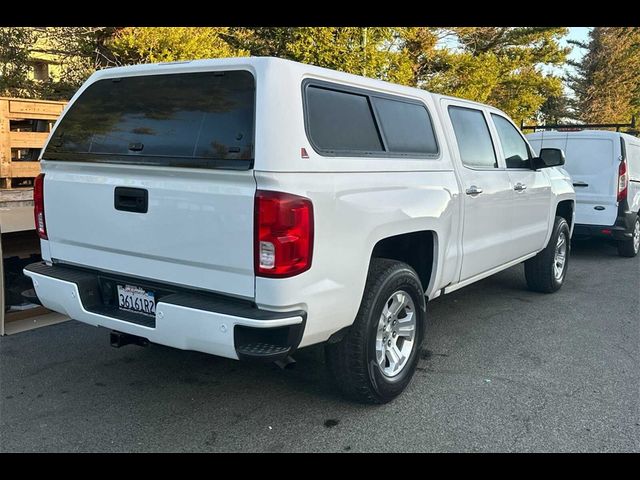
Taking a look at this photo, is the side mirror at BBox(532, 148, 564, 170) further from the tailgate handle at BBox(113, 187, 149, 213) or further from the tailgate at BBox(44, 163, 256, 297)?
the tailgate handle at BBox(113, 187, 149, 213)

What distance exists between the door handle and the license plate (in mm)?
2490

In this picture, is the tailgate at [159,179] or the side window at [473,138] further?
the side window at [473,138]

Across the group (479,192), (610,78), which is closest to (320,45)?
(479,192)

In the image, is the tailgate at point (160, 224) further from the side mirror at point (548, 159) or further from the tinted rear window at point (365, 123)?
the side mirror at point (548, 159)

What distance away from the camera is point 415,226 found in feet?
12.1

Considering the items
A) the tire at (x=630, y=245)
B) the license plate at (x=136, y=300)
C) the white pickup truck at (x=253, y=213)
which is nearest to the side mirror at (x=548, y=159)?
the white pickup truck at (x=253, y=213)

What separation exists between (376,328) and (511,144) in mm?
2914

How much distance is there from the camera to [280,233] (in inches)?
107

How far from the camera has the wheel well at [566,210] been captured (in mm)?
6629

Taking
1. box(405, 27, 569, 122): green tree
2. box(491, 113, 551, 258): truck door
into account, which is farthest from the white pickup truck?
box(405, 27, 569, 122): green tree

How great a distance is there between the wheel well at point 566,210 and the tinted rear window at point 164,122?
15.9 feet

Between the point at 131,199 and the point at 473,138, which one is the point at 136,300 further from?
the point at 473,138

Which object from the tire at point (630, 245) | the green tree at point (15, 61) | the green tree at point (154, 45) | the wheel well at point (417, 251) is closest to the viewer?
the wheel well at point (417, 251)

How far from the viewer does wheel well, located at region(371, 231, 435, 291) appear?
3972 mm
